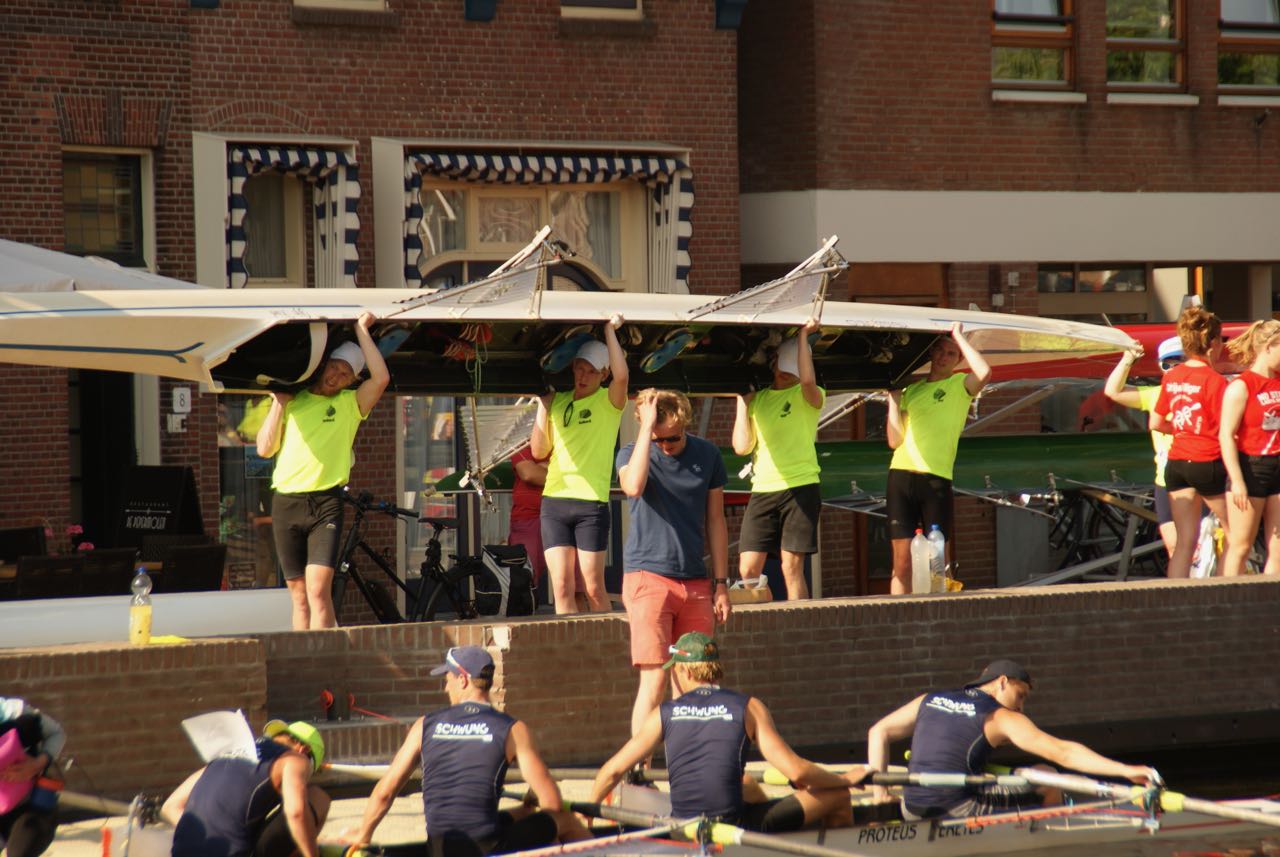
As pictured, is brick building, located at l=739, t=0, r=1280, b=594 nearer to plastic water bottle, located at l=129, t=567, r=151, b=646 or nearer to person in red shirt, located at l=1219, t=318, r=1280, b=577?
person in red shirt, located at l=1219, t=318, r=1280, b=577

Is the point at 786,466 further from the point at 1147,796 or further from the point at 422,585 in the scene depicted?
the point at 1147,796

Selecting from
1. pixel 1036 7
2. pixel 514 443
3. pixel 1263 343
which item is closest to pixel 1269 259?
pixel 1036 7

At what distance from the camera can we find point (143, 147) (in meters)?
16.6

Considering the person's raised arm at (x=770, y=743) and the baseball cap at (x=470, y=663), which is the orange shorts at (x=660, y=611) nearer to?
the person's raised arm at (x=770, y=743)

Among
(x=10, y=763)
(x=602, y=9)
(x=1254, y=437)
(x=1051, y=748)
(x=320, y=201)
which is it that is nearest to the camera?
(x=10, y=763)

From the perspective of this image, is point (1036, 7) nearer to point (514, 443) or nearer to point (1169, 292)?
point (1169, 292)

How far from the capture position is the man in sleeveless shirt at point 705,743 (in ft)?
28.1

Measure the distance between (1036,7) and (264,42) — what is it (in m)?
8.48

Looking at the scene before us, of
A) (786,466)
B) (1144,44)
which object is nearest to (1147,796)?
(786,466)

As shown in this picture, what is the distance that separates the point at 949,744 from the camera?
9461 mm

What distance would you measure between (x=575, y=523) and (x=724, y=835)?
10.9 ft

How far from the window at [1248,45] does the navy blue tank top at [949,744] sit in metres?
13.7

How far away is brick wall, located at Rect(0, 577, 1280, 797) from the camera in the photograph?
995 cm

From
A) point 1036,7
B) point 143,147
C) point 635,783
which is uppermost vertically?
point 1036,7
